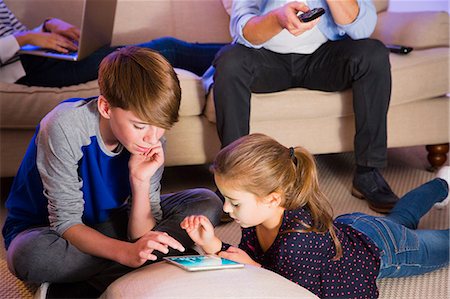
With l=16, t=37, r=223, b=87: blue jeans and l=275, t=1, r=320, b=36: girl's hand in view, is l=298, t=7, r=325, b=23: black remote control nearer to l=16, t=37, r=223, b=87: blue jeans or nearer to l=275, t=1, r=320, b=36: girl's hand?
l=275, t=1, r=320, b=36: girl's hand

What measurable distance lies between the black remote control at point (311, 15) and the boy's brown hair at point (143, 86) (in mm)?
548

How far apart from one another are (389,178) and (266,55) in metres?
0.65

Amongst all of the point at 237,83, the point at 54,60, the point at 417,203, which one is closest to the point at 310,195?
Answer: the point at 417,203

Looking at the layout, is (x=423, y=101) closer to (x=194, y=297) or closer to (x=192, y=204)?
(x=192, y=204)

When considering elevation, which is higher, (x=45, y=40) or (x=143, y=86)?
(x=143, y=86)

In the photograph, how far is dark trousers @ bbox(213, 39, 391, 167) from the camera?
207 centimetres

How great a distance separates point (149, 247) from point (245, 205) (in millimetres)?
213

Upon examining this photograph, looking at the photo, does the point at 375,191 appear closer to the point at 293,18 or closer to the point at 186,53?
the point at 293,18

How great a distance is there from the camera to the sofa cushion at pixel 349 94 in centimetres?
218

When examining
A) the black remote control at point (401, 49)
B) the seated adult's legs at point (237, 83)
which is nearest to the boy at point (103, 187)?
the seated adult's legs at point (237, 83)

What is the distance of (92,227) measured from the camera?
1683 mm

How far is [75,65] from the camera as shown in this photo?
225cm

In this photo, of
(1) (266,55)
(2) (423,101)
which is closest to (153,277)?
(1) (266,55)

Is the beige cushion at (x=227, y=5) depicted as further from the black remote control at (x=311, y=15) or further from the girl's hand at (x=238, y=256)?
the girl's hand at (x=238, y=256)
